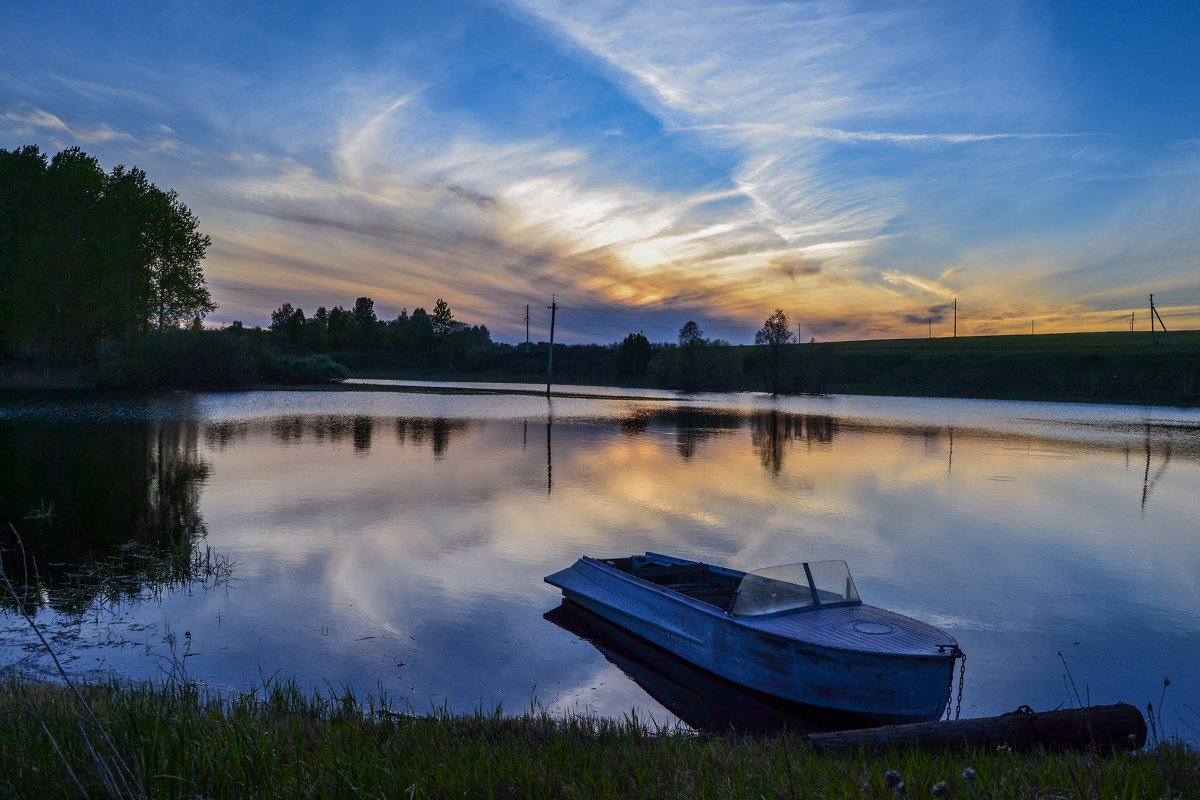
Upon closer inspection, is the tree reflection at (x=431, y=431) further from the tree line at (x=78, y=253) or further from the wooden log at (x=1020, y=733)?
the tree line at (x=78, y=253)

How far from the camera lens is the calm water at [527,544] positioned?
899 cm

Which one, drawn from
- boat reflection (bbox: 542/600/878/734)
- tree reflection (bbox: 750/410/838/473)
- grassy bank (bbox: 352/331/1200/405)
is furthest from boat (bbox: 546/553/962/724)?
grassy bank (bbox: 352/331/1200/405)

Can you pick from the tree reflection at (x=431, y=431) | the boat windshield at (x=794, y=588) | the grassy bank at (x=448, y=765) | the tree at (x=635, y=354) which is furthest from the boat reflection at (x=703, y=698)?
the tree at (x=635, y=354)

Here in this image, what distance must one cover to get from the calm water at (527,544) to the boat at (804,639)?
2.98 ft

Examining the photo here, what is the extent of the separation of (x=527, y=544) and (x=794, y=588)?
7192 mm

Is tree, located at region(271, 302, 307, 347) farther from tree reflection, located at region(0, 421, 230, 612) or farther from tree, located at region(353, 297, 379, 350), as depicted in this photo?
tree reflection, located at region(0, 421, 230, 612)

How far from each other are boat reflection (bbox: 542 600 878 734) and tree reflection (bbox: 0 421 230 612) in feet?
21.6

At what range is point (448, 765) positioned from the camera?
489 centimetres

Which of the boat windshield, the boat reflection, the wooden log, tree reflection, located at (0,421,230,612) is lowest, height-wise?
the boat reflection

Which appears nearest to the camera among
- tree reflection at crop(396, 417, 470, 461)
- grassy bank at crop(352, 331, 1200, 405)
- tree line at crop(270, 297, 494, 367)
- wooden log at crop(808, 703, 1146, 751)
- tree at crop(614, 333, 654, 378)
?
wooden log at crop(808, 703, 1146, 751)

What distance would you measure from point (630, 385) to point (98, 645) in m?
107

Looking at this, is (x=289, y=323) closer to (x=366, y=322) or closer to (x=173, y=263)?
(x=366, y=322)

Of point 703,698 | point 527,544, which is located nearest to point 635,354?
point 527,544

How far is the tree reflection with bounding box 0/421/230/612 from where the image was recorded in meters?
11.8
